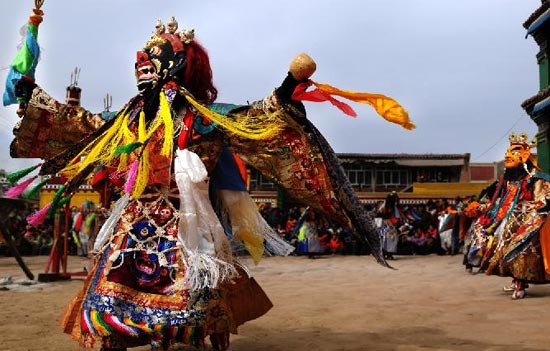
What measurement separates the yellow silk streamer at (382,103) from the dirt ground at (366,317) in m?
1.78

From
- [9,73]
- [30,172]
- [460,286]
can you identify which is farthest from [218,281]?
[460,286]

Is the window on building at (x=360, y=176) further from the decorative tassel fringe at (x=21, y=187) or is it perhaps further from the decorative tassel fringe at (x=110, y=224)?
the decorative tassel fringe at (x=110, y=224)

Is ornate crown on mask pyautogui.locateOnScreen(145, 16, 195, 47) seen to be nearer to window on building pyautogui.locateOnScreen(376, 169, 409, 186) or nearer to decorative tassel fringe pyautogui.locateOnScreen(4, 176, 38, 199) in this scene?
decorative tassel fringe pyautogui.locateOnScreen(4, 176, 38, 199)

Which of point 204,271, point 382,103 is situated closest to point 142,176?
point 204,271

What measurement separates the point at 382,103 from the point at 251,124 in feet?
2.65

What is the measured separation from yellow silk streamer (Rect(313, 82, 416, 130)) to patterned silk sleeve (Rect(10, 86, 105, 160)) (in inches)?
60.6

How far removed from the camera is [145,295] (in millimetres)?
3191

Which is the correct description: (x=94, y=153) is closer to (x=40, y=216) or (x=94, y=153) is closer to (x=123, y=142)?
(x=123, y=142)

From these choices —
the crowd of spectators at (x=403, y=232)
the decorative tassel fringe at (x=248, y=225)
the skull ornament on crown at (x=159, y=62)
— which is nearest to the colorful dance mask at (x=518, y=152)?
the decorative tassel fringe at (x=248, y=225)

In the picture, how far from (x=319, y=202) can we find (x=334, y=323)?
208 cm

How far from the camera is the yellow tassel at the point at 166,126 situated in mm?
3449

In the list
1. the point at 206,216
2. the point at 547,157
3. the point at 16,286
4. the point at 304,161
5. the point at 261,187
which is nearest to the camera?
the point at 206,216

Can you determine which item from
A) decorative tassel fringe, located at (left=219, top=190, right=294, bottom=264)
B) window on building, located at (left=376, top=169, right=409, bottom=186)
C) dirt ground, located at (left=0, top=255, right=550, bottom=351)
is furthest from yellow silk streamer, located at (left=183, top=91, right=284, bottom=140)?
window on building, located at (left=376, top=169, right=409, bottom=186)

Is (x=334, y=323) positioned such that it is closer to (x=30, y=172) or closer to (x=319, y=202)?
(x=319, y=202)
